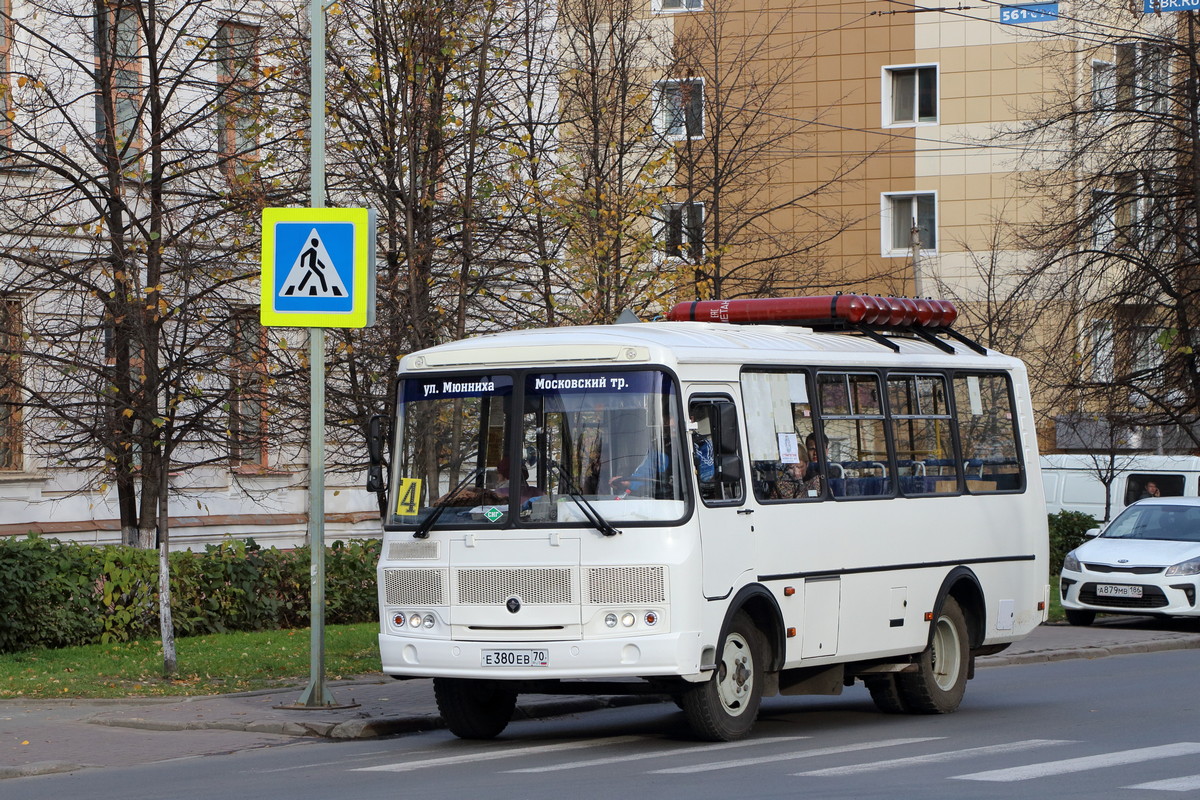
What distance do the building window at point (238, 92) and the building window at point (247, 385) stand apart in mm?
1811

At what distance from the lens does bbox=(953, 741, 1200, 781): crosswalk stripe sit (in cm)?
1048

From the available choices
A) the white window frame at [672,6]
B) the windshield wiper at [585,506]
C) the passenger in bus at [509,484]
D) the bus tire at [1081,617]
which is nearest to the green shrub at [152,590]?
the passenger in bus at [509,484]

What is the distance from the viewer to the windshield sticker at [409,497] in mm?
12461

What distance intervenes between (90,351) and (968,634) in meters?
9.75

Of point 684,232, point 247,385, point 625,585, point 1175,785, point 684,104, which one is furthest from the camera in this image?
point 684,232

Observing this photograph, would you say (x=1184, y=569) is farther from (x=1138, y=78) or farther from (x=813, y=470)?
(x=813, y=470)

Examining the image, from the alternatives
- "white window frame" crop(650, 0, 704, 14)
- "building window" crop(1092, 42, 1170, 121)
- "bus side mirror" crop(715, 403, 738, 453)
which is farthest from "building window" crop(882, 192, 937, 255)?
"bus side mirror" crop(715, 403, 738, 453)

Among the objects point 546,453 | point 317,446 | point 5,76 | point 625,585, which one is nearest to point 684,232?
point 5,76

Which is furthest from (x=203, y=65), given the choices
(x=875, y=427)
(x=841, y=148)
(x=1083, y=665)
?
(x=841, y=148)

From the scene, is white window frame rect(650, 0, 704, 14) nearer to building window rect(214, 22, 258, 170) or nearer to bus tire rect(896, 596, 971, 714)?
building window rect(214, 22, 258, 170)

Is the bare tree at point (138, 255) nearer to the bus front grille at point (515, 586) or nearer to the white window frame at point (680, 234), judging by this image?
the white window frame at point (680, 234)

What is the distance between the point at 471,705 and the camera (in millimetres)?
12750

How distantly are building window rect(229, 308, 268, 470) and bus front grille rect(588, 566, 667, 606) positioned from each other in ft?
26.8

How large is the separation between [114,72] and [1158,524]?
48.4 feet
